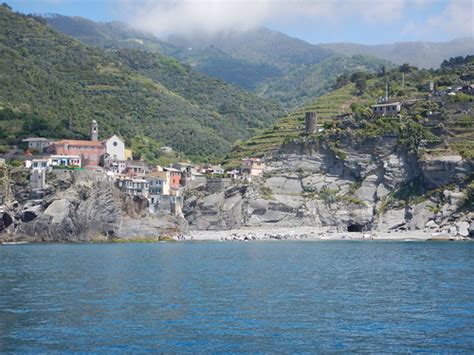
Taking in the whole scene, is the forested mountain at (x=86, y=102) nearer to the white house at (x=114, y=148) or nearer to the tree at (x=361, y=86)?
the white house at (x=114, y=148)

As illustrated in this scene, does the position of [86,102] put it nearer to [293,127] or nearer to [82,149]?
[82,149]

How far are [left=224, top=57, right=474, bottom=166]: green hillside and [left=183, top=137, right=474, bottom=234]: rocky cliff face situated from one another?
7.28 ft

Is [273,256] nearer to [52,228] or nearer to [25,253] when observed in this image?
[25,253]

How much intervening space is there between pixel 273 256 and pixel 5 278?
2597cm

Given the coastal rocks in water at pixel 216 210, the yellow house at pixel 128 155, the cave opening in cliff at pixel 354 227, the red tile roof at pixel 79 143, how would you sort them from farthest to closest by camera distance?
1. the yellow house at pixel 128 155
2. the red tile roof at pixel 79 143
3. the coastal rocks in water at pixel 216 210
4. the cave opening in cliff at pixel 354 227

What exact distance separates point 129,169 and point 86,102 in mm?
48802

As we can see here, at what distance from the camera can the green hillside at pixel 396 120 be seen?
103 metres

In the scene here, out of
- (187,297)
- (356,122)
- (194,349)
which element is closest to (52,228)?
(356,122)

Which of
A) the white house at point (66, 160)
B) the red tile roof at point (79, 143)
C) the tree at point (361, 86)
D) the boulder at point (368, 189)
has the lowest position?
the boulder at point (368, 189)

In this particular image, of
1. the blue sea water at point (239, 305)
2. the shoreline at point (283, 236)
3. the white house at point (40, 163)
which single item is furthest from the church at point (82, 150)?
the blue sea water at point (239, 305)

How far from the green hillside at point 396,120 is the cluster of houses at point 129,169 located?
911cm

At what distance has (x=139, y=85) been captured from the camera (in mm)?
178250

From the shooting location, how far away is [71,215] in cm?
9038

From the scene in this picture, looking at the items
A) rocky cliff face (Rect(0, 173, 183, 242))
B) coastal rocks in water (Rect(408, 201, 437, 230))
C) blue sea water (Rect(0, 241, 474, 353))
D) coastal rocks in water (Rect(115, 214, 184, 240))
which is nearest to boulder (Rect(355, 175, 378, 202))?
coastal rocks in water (Rect(408, 201, 437, 230))
